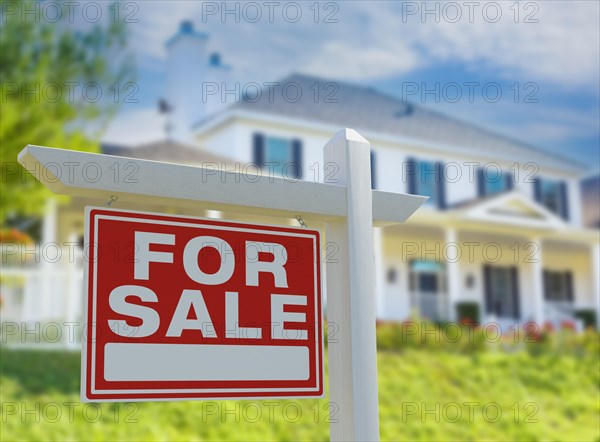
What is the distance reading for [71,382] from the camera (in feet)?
28.1

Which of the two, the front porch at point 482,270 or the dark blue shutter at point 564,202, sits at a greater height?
the dark blue shutter at point 564,202

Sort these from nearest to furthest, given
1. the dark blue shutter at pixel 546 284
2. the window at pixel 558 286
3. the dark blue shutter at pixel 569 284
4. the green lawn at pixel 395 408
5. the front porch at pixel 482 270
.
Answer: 1. the green lawn at pixel 395 408
2. the front porch at pixel 482 270
3. the dark blue shutter at pixel 546 284
4. the window at pixel 558 286
5. the dark blue shutter at pixel 569 284

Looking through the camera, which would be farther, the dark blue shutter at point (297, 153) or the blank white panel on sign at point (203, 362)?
the dark blue shutter at point (297, 153)

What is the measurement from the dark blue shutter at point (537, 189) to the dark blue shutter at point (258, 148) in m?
9.86

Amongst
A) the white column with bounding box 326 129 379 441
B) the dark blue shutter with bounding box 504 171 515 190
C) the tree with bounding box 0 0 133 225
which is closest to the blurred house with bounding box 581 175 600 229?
the dark blue shutter with bounding box 504 171 515 190

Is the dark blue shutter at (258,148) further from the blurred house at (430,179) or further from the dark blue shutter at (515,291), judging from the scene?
the dark blue shutter at (515,291)

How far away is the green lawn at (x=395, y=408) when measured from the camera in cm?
721

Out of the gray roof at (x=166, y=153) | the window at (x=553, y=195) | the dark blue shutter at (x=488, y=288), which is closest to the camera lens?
the gray roof at (x=166, y=153)

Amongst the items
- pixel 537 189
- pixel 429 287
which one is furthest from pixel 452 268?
pixel 537 189

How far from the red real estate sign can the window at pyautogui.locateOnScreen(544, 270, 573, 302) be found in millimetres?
22671

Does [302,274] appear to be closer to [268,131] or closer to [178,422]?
[178,422]

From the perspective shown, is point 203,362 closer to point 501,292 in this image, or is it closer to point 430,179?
point 430,179

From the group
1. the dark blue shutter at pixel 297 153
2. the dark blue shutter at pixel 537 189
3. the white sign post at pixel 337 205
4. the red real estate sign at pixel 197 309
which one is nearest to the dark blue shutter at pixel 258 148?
the dark blue shutter at pixel 297 153

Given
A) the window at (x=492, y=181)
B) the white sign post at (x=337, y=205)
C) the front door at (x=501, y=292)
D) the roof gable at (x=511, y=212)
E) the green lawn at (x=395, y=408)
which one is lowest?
the green lawn at (x=395, y=408)
